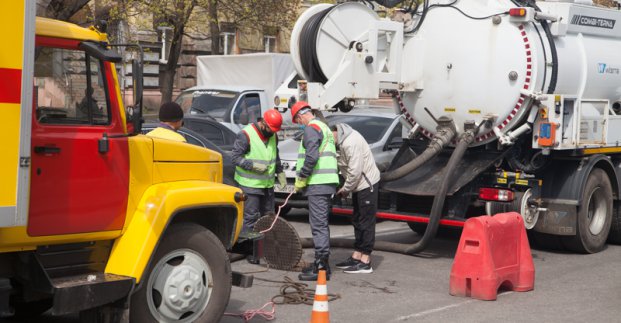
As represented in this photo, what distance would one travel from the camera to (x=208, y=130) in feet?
47.5

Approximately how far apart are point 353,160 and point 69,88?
172 inches

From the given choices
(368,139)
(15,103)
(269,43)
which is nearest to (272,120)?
(368,139)

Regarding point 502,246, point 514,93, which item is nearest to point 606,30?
point 514,93

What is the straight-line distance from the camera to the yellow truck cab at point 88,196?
5.66m

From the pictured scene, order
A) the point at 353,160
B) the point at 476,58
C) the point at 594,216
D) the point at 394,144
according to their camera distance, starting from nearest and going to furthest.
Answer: the point at 353,160 < the point at 476,58 < the point at 594,216 < the point at 394,144

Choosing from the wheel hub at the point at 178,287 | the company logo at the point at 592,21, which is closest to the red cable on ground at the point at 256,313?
the wheel hub at the point at 178,287

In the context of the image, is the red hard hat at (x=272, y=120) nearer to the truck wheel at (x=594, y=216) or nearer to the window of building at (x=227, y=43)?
the truck wheel at (x=594, y=216)

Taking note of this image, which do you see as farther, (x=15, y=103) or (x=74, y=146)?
(x=74, y=146)

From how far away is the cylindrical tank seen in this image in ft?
36.4

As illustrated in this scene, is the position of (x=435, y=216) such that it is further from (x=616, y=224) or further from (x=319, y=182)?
(x=616, y=224)

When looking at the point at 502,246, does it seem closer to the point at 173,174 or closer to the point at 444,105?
the point at 444,105

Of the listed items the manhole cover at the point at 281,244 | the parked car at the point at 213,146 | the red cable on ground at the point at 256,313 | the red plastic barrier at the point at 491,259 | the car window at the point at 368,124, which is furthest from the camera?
the car window at the point at 368,124

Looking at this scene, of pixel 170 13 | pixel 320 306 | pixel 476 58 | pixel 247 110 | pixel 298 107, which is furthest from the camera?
pixel 170 13

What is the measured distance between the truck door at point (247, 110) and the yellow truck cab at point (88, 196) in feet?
34.3
